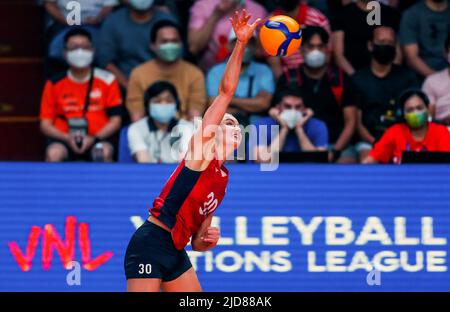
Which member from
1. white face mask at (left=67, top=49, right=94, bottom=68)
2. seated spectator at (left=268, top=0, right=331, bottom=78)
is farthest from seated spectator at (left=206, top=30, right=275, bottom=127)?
white face mask at (left=67, top=49, right=94, bottom=68)

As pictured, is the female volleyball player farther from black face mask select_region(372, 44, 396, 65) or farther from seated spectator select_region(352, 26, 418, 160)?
black face mask select_region(372, 44, 396, 65)

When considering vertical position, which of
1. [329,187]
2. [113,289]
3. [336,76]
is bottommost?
[113,289]

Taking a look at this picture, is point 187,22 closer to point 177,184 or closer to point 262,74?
point 262,74

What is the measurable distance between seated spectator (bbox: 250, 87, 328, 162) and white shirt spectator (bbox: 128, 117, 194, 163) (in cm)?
74

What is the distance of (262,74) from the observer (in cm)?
1402

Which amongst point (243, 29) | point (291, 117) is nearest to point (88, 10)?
point (291, 117)

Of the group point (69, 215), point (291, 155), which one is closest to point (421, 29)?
point (291, 155)

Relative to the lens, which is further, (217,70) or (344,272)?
(217,70)

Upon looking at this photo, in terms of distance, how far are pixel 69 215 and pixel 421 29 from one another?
457cm

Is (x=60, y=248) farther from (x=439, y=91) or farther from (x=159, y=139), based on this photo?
(x=439, y=91)

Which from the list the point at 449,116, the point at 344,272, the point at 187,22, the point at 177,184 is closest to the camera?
the point at 177,184

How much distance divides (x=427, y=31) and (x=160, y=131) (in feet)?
10.5

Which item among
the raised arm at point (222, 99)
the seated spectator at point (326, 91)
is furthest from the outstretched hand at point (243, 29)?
the seated spectator at point (326, 91)

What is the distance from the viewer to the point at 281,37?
10141mm
